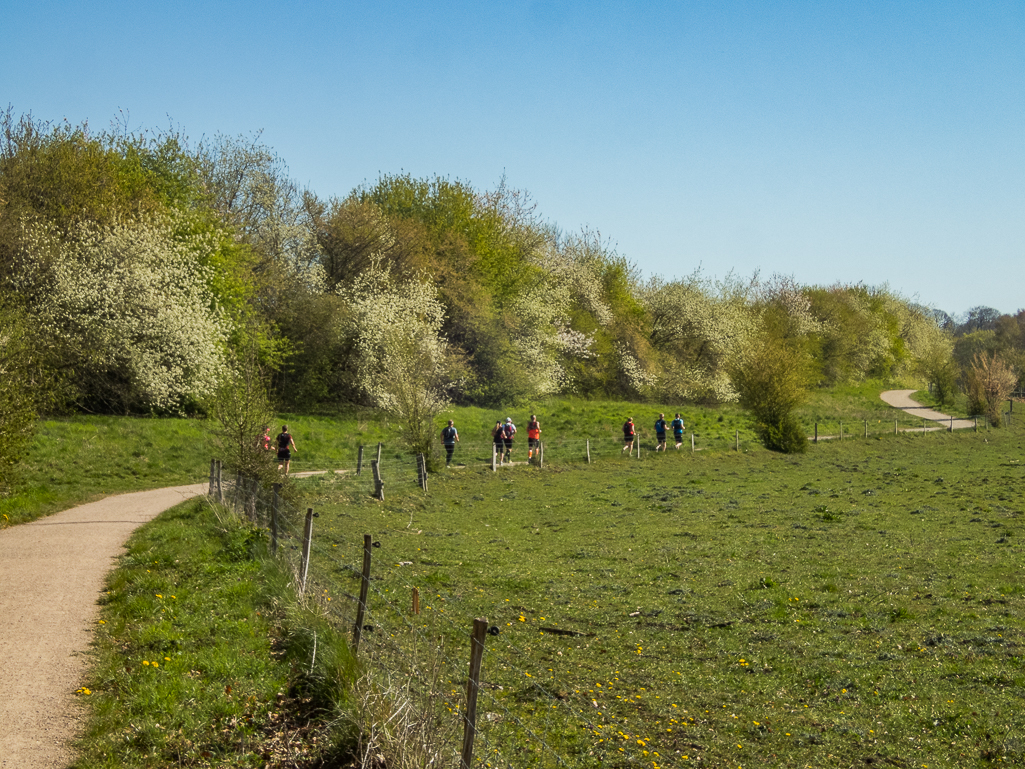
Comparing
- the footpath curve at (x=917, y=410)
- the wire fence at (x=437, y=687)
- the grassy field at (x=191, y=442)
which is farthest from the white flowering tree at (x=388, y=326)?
the footpath curve at (x=917, y=410)

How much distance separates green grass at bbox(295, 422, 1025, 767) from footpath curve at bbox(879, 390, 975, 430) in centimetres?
3934

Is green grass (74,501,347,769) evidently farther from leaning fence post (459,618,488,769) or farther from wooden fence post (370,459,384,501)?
wooden fence post (370,459,384,501)

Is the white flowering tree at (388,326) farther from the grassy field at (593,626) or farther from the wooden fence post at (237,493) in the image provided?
the wooden fence post at (237,493)

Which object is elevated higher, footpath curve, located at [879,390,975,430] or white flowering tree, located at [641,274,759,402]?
white flowering tree, located at [641,274,759,402]

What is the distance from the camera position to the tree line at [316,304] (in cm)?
3088

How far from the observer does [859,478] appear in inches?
1283

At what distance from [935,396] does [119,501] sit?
78979mm

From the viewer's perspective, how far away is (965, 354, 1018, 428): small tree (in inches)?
2392

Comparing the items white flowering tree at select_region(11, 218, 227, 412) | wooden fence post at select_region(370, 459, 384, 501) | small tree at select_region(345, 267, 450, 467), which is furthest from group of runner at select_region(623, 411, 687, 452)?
white flowering tree at select_region(11, 218, 227, 412)

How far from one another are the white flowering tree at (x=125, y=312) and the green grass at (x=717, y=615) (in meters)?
11.8

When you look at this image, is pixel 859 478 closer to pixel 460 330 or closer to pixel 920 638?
pixel 920 638

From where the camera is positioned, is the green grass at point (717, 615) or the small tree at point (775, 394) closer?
the green grass at point (717, 615)

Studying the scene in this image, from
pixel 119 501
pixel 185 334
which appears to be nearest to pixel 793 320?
pixel 185 334

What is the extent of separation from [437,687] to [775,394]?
37652 mm
